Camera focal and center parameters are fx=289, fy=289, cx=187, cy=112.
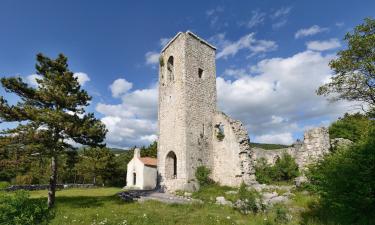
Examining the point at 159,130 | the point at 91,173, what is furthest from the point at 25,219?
the point at 91,173

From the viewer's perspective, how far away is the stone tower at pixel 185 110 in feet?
67.3

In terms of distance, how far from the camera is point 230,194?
16219 millimetres

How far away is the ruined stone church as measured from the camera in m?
20.3

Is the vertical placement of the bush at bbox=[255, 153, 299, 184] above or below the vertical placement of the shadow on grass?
above

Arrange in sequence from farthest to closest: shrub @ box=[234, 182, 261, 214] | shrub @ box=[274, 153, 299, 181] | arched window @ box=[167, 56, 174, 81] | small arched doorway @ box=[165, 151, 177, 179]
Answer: arched window @ box=[167, 56, 174, 81], shrub @ box=[274, 153, 299, 181], small arched doorway @ box=[165, 151, 177, 179], shrub @ box=[234, 182, 261, 214]

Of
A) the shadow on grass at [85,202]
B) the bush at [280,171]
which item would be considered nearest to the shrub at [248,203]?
the shadow on grass at [85,202]

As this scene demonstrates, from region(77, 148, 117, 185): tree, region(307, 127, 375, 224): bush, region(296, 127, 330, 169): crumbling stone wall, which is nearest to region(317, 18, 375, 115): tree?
region(296, 127, 330, 169): crumbling stone wall

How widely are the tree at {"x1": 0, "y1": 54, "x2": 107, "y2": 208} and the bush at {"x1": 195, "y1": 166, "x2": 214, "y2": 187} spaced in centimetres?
738

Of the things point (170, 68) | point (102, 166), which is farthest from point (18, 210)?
point (102, 166)

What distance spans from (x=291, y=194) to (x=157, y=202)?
687cm

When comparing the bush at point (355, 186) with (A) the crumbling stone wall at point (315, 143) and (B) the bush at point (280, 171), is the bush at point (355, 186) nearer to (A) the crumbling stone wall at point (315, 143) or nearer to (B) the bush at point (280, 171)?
(A) the crumbling stone wall at point (315, 143)

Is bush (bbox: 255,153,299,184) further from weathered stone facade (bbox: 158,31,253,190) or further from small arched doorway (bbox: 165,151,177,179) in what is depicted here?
small arched doorway (bbox: 165,151,177,179)

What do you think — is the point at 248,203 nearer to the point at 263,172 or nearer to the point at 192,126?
the point at 192,126

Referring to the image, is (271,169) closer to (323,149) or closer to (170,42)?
(323,149)
